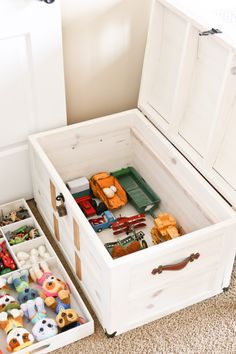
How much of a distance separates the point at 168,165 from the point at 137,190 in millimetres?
179

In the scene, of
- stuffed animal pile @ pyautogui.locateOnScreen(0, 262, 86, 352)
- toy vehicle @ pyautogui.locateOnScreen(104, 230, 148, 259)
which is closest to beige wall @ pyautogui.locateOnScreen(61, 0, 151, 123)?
toy vehicle @ pyautogui.locateOnScreen(104, 230, 148, 259)

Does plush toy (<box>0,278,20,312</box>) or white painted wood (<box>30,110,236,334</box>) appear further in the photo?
plush toy (<box>0,278,20,312</box>)

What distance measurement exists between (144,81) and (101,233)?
490mm

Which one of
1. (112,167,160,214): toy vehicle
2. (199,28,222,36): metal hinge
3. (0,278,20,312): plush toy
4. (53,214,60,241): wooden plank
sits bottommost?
(0,278,20,312): plush toy

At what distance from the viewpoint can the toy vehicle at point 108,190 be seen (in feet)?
5.40

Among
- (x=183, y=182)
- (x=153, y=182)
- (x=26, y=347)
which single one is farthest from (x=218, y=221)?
(x=26, y=347)

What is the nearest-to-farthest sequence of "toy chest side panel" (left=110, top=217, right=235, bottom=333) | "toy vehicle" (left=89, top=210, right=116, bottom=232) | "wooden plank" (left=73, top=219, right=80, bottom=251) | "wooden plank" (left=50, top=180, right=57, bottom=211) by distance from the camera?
"toy chest side panel" (left=110, top=217, right=235, bottom=333)
"wooden plank" (left=73, top=219, right=80, bottom=251)
"wooden plank" (left=50, top=180, right=57, bottom=211)
"toy vehicle" (left=89, top=210, right=116, bottom=232)

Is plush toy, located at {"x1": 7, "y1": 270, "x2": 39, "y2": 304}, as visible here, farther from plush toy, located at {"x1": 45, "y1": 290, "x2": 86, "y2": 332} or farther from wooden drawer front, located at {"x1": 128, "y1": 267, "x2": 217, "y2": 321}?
A: wooden drawer front, located at {"x1": 128, "y1": 267, "x2": 217, "y2": 321}

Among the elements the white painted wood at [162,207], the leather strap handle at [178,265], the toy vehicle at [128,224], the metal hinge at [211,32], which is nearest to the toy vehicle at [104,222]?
the toy vehicle at [128,224]

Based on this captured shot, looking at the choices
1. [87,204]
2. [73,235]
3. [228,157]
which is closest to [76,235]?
[73,235]

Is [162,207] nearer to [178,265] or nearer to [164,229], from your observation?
[164,229]

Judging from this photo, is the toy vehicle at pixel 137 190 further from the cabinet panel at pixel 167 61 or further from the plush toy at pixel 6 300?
the plush toy at pixel 6 300

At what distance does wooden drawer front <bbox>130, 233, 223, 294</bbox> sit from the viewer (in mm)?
1264

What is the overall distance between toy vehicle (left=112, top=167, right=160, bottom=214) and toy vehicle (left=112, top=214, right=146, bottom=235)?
0.04 m
